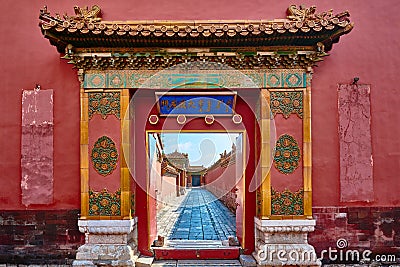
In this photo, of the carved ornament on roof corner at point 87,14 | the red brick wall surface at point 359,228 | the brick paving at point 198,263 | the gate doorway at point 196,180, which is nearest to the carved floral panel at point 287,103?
the red brick wall surface at point 359,228

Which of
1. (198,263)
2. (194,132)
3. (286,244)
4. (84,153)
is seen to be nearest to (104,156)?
(84,153)

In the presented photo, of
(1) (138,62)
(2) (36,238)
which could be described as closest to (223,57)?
(1) (138,62)

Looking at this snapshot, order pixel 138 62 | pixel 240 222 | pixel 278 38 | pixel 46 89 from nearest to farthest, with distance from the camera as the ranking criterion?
1. pixel 278 38
2. pixel 138 62
3. pixel 46 89
4. pixel 240 222

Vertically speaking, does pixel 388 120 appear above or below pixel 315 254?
above

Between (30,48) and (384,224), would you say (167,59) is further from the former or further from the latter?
(384,224)

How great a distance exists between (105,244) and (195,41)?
332 cm

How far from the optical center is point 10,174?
6.09 meters

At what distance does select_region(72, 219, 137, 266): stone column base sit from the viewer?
5531 millimetres

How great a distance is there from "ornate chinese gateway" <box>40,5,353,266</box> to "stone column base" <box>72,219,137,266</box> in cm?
1

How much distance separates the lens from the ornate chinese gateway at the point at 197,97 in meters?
5.54

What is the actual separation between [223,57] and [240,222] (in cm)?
295

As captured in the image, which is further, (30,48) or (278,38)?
(30,48)

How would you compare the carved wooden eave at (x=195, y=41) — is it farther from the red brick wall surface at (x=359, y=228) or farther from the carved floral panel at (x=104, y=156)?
the red brick wall surface at (x=359, y=228)

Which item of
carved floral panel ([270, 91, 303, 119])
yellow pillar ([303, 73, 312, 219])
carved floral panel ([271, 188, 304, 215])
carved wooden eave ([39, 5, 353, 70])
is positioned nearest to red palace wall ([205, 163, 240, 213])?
carved floral panel ([271, 188, 304, 215])
